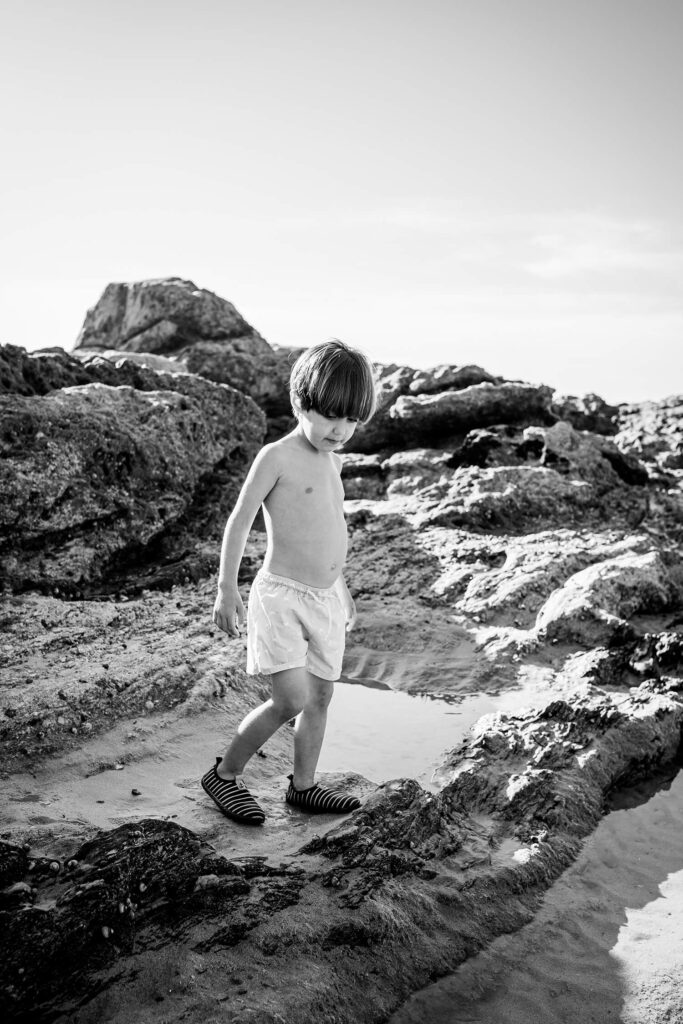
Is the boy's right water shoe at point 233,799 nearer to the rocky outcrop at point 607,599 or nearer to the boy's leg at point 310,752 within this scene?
the boy's leg at point 310,752

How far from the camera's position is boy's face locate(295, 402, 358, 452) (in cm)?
338

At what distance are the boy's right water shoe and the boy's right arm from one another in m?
0.59

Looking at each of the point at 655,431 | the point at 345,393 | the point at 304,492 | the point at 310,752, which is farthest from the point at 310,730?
the point at 655,431

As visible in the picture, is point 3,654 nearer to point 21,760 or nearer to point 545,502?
point 21,760

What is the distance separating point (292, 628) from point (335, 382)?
103 cm

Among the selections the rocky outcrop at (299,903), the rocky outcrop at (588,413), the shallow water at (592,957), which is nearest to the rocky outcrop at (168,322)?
the rocky outcrop at (588,413)

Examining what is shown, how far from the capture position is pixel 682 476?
9.12m

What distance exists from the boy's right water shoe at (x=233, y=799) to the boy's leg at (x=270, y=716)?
1.5 inches

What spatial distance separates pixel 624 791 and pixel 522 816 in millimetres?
712

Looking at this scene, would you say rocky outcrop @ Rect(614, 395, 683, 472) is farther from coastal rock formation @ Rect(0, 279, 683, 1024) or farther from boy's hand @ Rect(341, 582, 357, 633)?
boy's hand @ Rect(341, 582, 357, 633)

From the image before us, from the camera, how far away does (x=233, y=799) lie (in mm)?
3131

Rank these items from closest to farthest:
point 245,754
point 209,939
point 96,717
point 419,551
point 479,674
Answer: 1. point 209,939
2. point 245,754
3. point 96,717
4. point 479,674
5. point 419,551

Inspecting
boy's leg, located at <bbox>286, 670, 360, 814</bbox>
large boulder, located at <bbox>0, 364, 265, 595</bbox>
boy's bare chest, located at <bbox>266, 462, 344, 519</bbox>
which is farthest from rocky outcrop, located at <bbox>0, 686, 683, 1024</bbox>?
large boulder, located at <bbox>0, 364, 265, 595</bbox>

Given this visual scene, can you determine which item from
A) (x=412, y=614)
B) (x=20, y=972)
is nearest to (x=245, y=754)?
(x=20, y=972)
